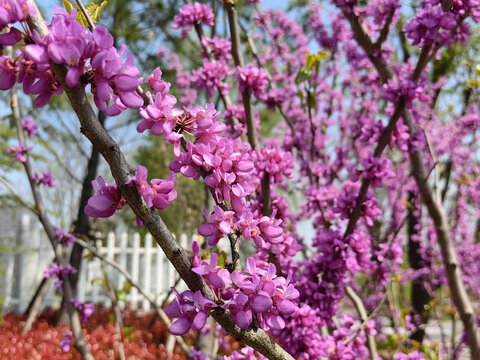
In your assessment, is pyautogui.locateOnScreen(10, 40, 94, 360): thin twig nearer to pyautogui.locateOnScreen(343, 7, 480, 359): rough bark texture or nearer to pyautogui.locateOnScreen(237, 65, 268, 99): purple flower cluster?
pyautogui.locateOnScreen(237, 65, 268, 99): purple flower cluster

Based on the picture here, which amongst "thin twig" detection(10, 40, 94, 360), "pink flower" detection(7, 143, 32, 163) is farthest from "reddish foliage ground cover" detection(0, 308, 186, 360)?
"pink flower" detection(7, 143, 32, 163)

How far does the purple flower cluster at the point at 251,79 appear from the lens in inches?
72.4

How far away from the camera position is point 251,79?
6.07ft

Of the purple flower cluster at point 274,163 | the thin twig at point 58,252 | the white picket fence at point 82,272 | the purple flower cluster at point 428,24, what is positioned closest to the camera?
the purple flower cluster at point 274,163

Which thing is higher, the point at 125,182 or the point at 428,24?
the point at 428,24

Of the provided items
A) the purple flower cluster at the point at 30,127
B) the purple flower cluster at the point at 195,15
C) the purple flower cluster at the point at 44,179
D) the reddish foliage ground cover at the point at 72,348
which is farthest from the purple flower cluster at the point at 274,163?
the reddish foliage ground cover at the point at 72,348

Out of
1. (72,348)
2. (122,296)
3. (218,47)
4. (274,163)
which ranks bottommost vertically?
(72,348)

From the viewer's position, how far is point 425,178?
2215 mm

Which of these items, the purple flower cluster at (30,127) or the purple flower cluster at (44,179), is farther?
the purple flower cluster at (30,127)

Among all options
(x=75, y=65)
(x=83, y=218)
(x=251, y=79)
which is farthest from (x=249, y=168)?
(x=83, y=218)

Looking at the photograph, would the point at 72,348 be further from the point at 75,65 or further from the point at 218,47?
the point at 75,65

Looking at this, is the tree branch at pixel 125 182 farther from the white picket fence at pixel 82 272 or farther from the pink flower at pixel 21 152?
the white picket fence at pixel 82 272

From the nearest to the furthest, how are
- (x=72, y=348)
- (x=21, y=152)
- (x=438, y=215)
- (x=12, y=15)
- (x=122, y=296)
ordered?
(x=12, y=15) → (x=438, y=215) → (x=122, y=296) → (x=21, y=152) → (x=72, y=348)

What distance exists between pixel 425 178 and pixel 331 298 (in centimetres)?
91
